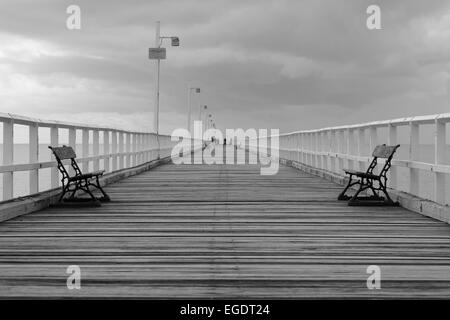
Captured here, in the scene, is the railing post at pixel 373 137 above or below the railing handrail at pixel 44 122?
below

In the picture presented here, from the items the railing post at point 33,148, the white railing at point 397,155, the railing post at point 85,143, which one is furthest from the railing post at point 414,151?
the railing post at point 85,143

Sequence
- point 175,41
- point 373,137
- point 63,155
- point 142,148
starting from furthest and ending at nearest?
point 175,41, point 142,148, point 373,137, point 63,155

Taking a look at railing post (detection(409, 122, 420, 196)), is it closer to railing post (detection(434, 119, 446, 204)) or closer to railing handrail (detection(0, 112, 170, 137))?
railing post (detection(434, 119, 446, 204))

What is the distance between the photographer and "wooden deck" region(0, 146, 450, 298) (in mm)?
4312

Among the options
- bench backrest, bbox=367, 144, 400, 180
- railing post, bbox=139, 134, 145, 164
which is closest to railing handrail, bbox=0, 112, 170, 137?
bench backrest, bbox=367, 144, 400, 180

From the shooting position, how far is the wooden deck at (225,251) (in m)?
4.31

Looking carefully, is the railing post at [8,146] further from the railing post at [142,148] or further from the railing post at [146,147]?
the railing post at [146,147]

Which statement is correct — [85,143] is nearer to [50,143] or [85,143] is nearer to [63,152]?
[50,143]

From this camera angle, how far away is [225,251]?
5.70 metres

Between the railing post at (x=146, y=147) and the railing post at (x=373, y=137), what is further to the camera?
the railing post at (x=146, y=147)

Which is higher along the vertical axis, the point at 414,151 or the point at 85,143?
the point at 85,143

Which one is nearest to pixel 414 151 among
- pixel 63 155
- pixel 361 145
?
Answer: pixel 361 145

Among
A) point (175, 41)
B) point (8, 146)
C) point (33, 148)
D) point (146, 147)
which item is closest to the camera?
point (8, 146)
